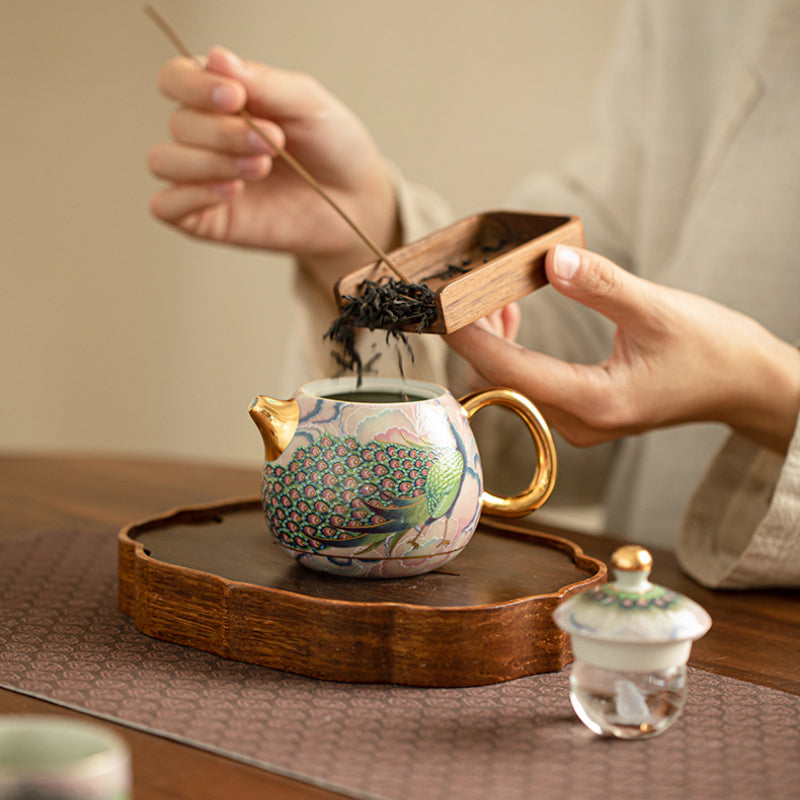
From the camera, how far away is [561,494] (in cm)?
158

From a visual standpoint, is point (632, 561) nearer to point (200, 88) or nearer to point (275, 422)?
point (275, 422)

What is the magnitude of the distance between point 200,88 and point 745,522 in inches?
30.1

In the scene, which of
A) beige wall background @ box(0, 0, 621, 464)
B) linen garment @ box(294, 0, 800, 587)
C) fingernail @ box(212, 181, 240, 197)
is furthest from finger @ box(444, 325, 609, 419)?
beige wall background @ box(0, 0, 621, 464)

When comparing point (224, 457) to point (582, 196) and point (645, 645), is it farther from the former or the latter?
point (645, 645)

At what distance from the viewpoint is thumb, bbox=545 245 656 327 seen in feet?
2.76

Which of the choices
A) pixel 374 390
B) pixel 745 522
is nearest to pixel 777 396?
pixel 745 522

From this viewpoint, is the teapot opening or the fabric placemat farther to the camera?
the teapot opening

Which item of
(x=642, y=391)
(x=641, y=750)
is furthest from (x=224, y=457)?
(x=641, y=750)

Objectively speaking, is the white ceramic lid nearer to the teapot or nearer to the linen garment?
the teapot

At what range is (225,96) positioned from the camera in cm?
106

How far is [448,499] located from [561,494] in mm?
861

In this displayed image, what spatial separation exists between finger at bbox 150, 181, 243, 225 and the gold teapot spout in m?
0.50

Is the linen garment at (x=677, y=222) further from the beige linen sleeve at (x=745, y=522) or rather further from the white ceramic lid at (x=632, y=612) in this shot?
the white ceramic lid at (x=632, y=612)

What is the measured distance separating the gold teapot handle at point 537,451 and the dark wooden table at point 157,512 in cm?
18
